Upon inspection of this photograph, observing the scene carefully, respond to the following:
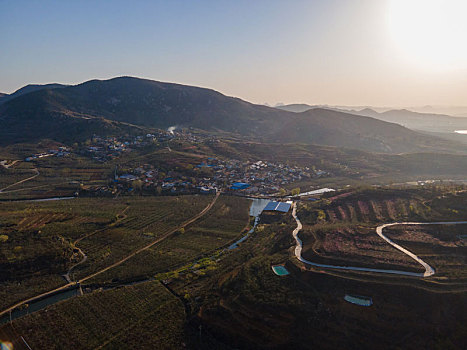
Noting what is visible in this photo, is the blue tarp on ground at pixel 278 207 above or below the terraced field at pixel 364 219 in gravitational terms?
below

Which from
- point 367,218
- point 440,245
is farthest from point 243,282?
point 367,218

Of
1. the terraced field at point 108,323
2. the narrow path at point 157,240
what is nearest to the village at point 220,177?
the narrow path at point 157,240

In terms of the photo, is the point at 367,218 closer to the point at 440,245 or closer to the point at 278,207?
the point at 440,245

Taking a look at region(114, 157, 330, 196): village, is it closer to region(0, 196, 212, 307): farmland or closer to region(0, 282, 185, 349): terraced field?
region(0, 196, 212, 307): farmland

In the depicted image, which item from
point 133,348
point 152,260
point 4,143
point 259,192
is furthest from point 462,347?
point 4,143

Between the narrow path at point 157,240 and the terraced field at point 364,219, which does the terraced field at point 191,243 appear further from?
the terraced field at point 364,219

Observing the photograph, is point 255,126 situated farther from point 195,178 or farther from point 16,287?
point 16,287

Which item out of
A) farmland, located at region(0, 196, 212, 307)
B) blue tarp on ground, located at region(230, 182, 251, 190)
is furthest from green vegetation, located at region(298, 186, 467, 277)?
farmland, located at region(0, 196, 212, 307)
